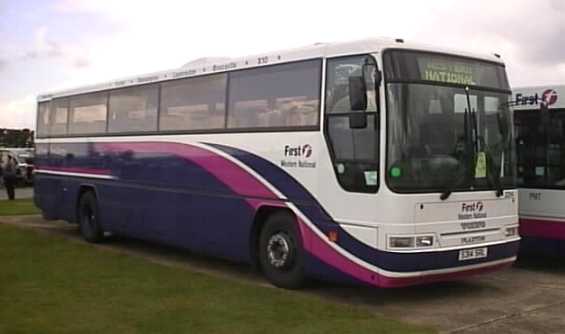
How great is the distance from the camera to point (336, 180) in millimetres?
9070

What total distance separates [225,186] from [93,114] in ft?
17.1

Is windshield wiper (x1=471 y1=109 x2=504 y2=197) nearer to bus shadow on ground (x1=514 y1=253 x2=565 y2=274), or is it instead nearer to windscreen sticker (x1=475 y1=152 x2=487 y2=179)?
windscreen sticker (x1=475 y1=152 x2=487 y2=179)

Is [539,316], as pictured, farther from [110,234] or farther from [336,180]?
[110,234]

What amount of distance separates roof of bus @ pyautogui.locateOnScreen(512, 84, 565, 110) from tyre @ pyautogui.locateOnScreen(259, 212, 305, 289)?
446cm

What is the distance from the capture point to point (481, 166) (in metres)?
9.31

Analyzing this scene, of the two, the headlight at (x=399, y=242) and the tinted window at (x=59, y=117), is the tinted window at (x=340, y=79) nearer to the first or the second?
the headlight at (x=399, y=242)

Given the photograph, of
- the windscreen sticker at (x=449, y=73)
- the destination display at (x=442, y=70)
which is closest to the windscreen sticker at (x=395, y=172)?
the destination display at (x=442, y=70)

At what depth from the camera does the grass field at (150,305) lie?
7.69 m

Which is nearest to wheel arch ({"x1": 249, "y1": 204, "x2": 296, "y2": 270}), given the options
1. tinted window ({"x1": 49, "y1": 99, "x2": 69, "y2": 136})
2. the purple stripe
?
the purple stripe

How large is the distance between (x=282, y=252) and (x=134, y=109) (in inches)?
193

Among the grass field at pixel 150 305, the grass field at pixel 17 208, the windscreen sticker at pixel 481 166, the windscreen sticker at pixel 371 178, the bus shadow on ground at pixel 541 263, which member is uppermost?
the windscreen sticker at pixel 481 166

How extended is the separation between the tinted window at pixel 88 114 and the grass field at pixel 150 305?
3619 mm

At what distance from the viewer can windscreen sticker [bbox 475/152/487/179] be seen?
9.25 m

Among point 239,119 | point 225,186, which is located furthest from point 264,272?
point 239,119
